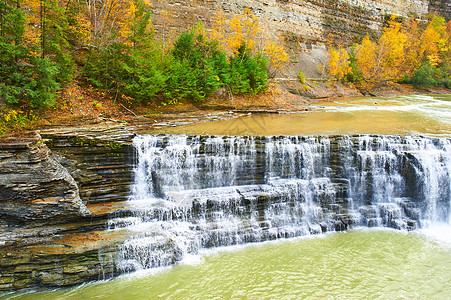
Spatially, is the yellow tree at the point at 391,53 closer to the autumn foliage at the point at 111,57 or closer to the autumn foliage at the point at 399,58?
the autumn foliage at the point at 399,58

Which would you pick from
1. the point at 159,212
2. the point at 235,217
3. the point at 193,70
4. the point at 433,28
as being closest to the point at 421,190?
the point at 235,217

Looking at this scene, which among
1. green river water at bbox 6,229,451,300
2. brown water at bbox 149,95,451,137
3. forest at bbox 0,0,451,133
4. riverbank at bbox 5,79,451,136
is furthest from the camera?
brown water at bbox 149,95,451,137

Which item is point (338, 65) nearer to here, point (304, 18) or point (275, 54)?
point (304, 18)

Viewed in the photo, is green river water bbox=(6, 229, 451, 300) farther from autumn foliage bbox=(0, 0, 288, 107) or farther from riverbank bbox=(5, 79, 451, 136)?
autumn foliage bbox=(0, 0, 288, 107)

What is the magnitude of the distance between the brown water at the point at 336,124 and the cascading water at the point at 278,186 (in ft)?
5.70

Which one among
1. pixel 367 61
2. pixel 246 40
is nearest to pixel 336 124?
pixel 246 40

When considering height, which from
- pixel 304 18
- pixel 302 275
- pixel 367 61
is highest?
pixel 304 18

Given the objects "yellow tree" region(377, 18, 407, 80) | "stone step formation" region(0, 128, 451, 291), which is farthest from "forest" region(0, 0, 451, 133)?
"yellow tree" region(377, 18, 407, 80)

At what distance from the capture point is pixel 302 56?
1249 inches

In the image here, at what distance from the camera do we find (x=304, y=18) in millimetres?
34094

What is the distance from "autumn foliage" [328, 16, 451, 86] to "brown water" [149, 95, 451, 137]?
1257cm

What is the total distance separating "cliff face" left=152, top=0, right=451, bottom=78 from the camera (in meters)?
25.4

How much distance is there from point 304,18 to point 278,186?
30.2 metres

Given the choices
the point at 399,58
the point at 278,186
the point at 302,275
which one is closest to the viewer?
the point at 302,275
